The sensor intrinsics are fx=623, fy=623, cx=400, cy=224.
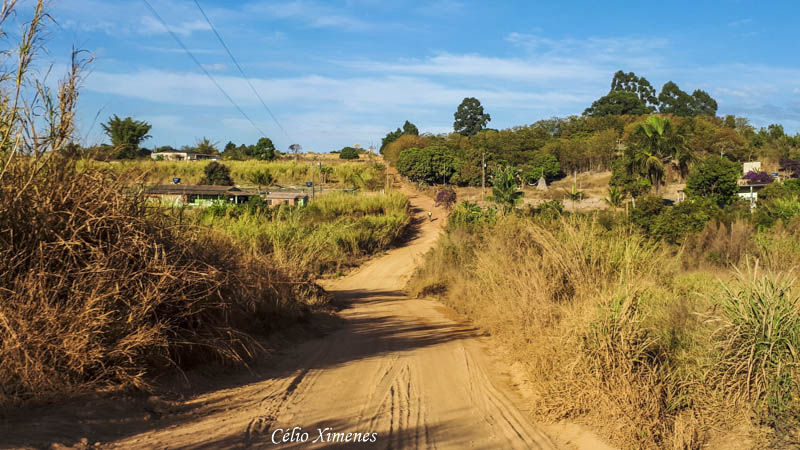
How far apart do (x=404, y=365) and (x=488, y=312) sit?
3.54 m

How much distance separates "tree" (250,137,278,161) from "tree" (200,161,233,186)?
28.9m

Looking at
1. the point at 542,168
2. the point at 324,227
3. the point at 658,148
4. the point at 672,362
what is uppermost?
the point at 658,148

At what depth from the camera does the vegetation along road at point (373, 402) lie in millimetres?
6133

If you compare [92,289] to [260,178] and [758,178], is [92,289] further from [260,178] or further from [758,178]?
[260,178]

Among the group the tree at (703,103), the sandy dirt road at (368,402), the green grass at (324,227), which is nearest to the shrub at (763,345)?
the sandy dirt road at (368,402)

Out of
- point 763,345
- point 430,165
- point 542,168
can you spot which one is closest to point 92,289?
point 763,345

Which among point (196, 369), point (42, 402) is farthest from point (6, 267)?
point (196, 369)

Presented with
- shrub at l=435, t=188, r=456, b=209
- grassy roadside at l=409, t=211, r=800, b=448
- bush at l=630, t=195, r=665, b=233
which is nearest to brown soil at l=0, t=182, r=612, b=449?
grassy roadside at l=409, t=211, r=800, b=448

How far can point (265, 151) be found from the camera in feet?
317

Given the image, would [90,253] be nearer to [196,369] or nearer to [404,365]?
[196,369]

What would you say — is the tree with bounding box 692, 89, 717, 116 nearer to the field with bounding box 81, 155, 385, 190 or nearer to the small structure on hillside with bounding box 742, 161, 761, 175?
the small structure on hillside with bounding box 742, 161, 761, 175

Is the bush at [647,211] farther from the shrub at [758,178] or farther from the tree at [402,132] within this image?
the tree at [402,132]

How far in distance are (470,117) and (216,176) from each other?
229 feet

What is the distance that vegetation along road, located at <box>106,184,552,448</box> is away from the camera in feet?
20.1
